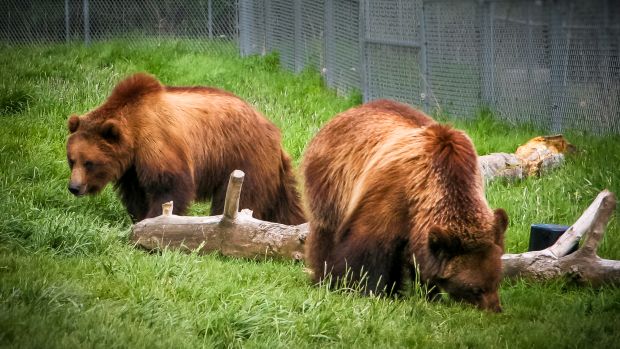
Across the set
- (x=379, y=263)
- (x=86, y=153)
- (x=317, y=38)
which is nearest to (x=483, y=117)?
(x=317, y=38)

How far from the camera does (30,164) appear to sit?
34.1 ft

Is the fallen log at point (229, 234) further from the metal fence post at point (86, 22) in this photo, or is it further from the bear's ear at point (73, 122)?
the metal fence post at point (86, 22)

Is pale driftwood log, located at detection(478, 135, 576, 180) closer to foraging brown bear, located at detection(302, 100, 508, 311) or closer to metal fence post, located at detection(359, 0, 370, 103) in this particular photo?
foraging brown bear, located at detection(302, 100, 508, 311)

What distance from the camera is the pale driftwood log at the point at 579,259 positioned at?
7062mm

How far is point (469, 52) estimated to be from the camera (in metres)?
13.7

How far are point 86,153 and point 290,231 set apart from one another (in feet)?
7.55

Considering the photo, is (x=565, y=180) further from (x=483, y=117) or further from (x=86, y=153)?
(x=86, y=153)

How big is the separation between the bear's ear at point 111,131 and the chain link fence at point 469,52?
6015mm

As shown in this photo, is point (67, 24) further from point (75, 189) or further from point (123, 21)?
point (75, 189)

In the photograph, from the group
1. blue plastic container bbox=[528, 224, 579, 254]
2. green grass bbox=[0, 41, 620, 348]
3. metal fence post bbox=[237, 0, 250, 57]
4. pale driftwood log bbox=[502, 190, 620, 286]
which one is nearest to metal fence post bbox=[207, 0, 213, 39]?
metal fence post bbox=[237, 0, 250, 57]

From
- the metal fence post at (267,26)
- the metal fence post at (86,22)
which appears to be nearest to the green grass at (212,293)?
the metal fence post at (267,26)

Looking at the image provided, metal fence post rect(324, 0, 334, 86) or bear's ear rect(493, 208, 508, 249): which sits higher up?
metal fence post rect(324, 0, 334, 86)

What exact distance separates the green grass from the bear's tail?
104 cm

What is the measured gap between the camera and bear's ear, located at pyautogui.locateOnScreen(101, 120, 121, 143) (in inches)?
359
